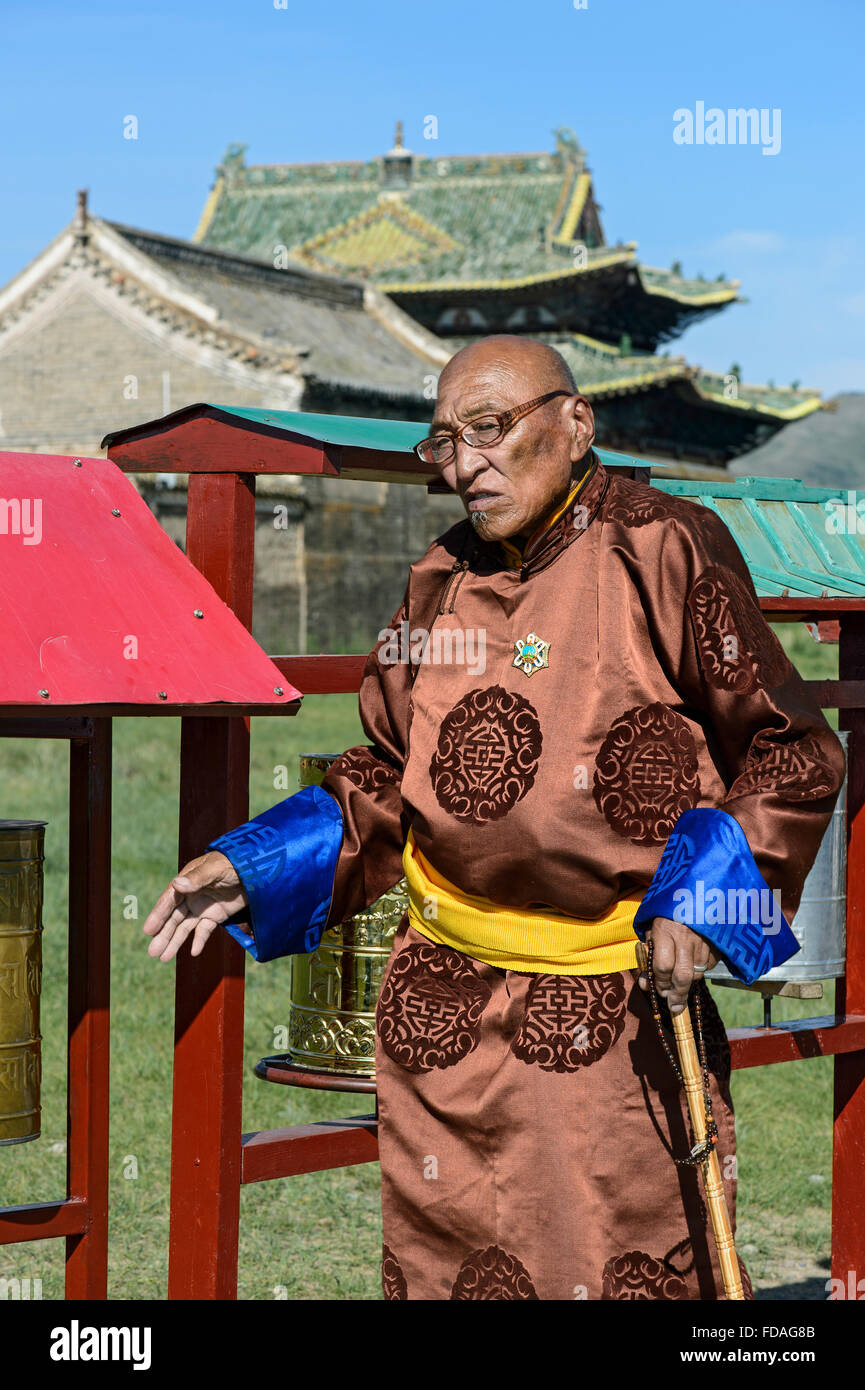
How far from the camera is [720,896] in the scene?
6.63ft

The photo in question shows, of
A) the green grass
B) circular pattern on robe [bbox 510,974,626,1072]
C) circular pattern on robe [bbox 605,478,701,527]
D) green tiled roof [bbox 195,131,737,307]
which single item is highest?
green tiled roof [bbox 195,131,737,307]

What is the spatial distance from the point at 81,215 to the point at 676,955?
20.2 m

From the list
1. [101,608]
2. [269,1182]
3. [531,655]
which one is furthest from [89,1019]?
[269,1182]

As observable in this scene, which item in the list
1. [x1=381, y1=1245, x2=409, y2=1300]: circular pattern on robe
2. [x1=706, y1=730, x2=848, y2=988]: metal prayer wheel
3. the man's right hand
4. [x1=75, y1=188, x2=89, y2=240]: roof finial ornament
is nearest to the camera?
the man's right hand

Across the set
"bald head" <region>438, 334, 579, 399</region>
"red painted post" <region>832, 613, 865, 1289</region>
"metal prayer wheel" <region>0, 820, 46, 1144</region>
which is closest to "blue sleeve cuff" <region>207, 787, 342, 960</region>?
"metal prayer wheel" <region>0, 820, 46, 1144</region>

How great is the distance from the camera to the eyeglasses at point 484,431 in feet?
7.19

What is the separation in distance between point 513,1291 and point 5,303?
72.6 feet

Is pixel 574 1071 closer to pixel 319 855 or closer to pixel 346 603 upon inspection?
pixel 319 855

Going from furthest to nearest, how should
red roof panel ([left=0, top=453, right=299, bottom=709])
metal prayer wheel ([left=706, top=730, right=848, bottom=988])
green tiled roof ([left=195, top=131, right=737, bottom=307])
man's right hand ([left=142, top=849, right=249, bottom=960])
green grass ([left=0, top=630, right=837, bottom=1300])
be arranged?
green tiled roof ([left=195, top=131, right=737, bottom=307]) < green grass ([left=0, top=630, right=837, bottom=1300]) < metal prayer wheel ([left=706, top=730, right=848, bottom=988]) < man's right hand ([left=142, top=849, right=249, bottom=960]) < red roof panel ([left=0, top=453, right=299, bottom=709])

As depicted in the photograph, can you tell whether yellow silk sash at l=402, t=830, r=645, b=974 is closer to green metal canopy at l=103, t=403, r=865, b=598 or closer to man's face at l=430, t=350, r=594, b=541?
man's face at l=430, t=350, r=594, b=541

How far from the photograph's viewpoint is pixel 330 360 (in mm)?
21969

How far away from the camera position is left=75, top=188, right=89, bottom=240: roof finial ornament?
20.2 m

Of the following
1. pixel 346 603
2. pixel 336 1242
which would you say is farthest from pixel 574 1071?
pixel 346 603

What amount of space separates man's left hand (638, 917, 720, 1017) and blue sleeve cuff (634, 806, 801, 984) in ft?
0.05
